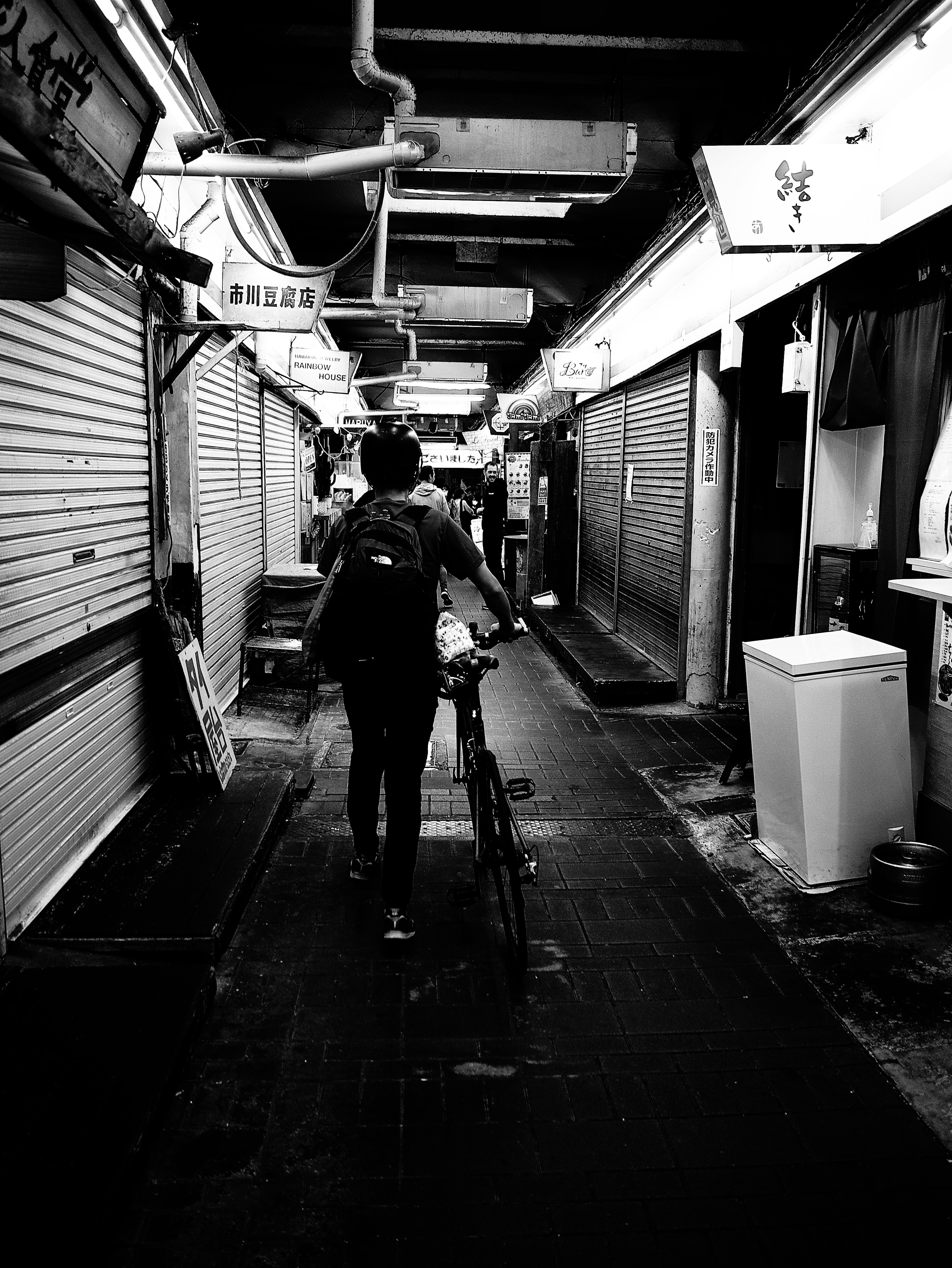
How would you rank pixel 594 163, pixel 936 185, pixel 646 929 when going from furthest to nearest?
pixel 594 163 < pixel 936 185 < pixel 646 929

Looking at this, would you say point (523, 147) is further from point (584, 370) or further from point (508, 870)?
point (584, 370)

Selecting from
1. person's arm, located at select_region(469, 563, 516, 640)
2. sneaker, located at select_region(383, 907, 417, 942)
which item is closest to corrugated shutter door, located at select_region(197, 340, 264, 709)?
person's arm, located at select_region(469, 563, 516, 640)

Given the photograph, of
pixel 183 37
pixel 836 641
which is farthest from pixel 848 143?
pixel 183 37

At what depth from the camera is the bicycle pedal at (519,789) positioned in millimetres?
4520

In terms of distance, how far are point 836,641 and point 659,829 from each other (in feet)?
5.46

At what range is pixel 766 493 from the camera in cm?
894

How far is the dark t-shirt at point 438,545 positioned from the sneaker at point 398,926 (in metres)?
1.52

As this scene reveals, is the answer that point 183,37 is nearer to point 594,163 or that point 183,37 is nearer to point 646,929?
point 594,163

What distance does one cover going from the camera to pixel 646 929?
15.1 feet

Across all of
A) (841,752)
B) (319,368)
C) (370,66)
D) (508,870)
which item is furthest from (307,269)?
(841,752)

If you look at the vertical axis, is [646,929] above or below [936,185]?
below

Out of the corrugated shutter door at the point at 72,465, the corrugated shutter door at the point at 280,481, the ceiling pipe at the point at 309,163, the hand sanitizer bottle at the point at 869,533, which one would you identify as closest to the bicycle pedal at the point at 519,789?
the corrugated shutter door at the point at 72,465

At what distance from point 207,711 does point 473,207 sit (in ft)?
14.6

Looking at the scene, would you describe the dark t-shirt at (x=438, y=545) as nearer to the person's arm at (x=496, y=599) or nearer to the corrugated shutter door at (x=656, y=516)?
the person's arm at (x=496, y=599)
